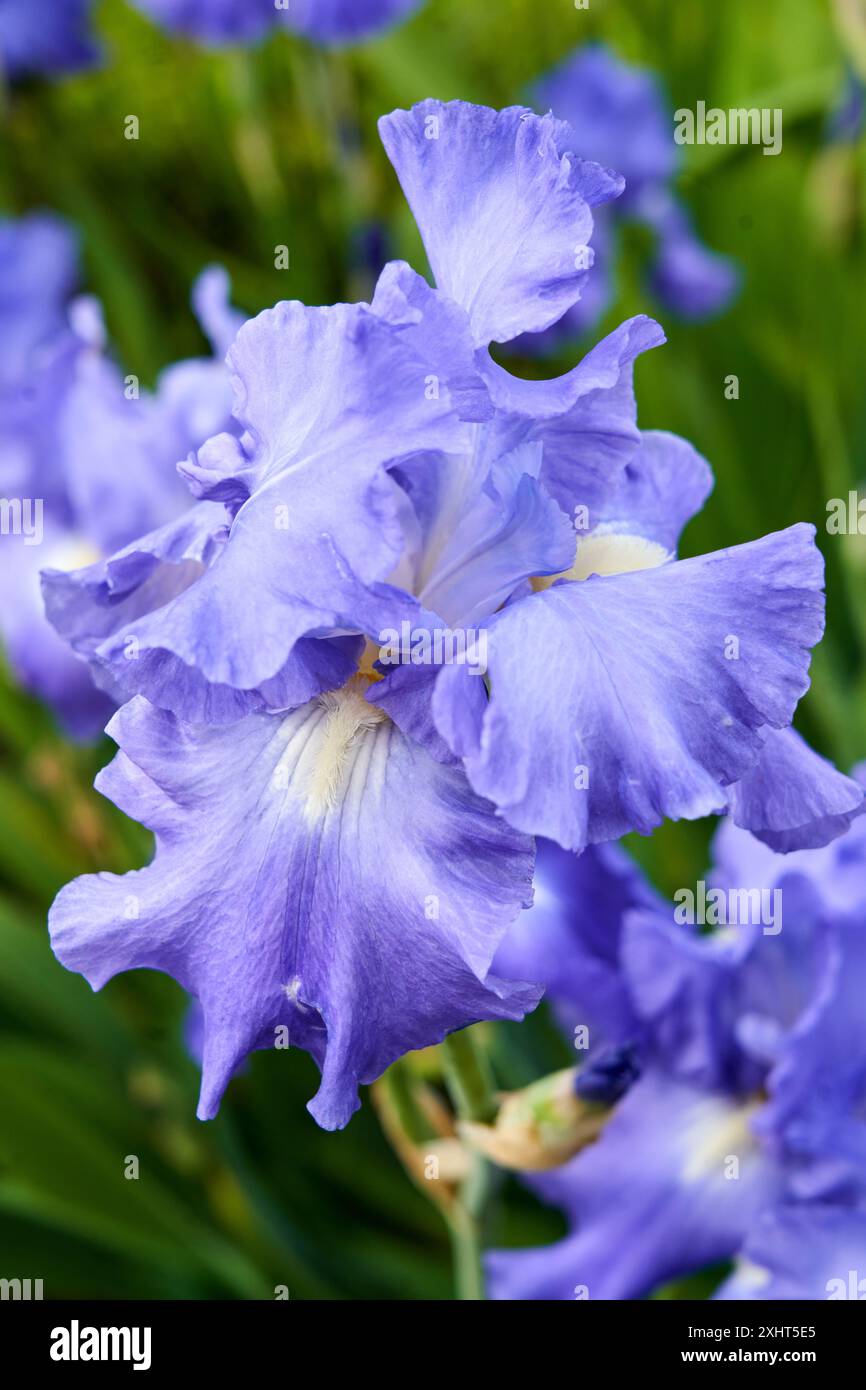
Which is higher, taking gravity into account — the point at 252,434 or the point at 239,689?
the point at 252,434

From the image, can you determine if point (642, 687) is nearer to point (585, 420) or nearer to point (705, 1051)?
point (585, 420)

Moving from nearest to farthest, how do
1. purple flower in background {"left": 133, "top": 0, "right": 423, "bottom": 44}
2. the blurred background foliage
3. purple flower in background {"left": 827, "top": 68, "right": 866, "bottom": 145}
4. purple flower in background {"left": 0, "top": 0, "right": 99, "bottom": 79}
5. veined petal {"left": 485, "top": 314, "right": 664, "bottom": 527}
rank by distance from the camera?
veined petal {"left": 485, "top": 314, "right": 664, "bottom": 527}, the blurred background foliage, purple flower in background {"left": 827, "top": 68, "right": 866, "bottom": 145}, purple flower in background {"left": 133, "top": 0, "right": 423, "bottom": 44}, purple flower in background {"left": 0, "top": 0, "right": 99, "bottom": 79}

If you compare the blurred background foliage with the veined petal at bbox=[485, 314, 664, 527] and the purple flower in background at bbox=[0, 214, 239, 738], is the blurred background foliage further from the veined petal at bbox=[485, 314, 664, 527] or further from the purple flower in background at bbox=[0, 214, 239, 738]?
the veined petal at bbox=[485, 314, 664, 527]

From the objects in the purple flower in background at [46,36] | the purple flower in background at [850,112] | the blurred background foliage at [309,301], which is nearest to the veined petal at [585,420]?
the blurred background foliage at [309,301]

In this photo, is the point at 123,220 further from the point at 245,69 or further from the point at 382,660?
the point at 382,660

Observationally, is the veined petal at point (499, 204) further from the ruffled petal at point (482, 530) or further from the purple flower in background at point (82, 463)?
the purple flower in background at point (82, 463)

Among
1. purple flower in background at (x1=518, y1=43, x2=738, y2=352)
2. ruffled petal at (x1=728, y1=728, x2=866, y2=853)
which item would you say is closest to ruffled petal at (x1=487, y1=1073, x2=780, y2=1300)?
ruffled petal at (x1=728, y1=728, x2=866, y2=853)

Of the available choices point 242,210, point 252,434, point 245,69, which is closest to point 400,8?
point 245,69
